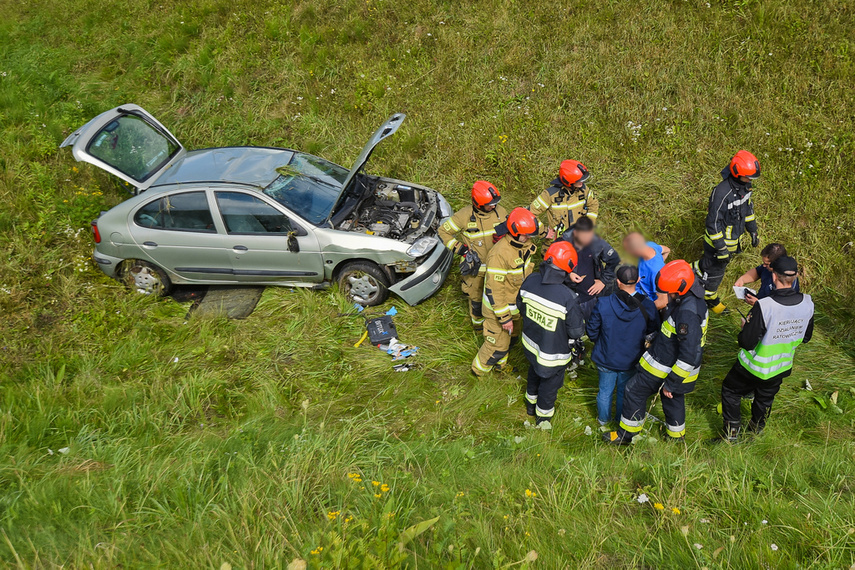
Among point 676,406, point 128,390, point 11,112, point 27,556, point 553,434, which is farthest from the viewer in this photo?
point 11,112

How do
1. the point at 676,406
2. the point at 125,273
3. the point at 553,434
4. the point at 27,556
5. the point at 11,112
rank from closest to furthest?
the point at 27,556, the point at 676,406, the point at 553,434, the point at 125,273, the point at 11,112

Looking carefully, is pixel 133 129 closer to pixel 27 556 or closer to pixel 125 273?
pixel 125 273

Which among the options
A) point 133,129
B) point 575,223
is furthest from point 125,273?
point 575,223

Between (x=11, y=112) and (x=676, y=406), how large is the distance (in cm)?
1114

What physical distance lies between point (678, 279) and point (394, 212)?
3711 millimetres

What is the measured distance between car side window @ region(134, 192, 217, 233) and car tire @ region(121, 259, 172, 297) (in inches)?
21.8

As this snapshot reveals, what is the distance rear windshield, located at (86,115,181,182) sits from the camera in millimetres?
6762

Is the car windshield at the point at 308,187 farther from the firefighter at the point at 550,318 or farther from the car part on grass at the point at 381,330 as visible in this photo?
the firefighter at the point at 550,318

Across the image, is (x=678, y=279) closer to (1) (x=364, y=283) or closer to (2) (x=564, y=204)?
(2) (x=564, y=204)

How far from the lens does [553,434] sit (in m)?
4.94

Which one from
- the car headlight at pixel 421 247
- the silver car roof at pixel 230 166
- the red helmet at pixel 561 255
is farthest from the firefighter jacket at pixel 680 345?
the silver car roof at pixel 230 166

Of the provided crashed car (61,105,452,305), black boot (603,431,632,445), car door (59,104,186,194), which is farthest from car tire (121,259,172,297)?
black boot (603,431,632,445)

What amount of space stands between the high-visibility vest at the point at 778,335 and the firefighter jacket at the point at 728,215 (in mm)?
1898

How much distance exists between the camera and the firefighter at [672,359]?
3949 mm
